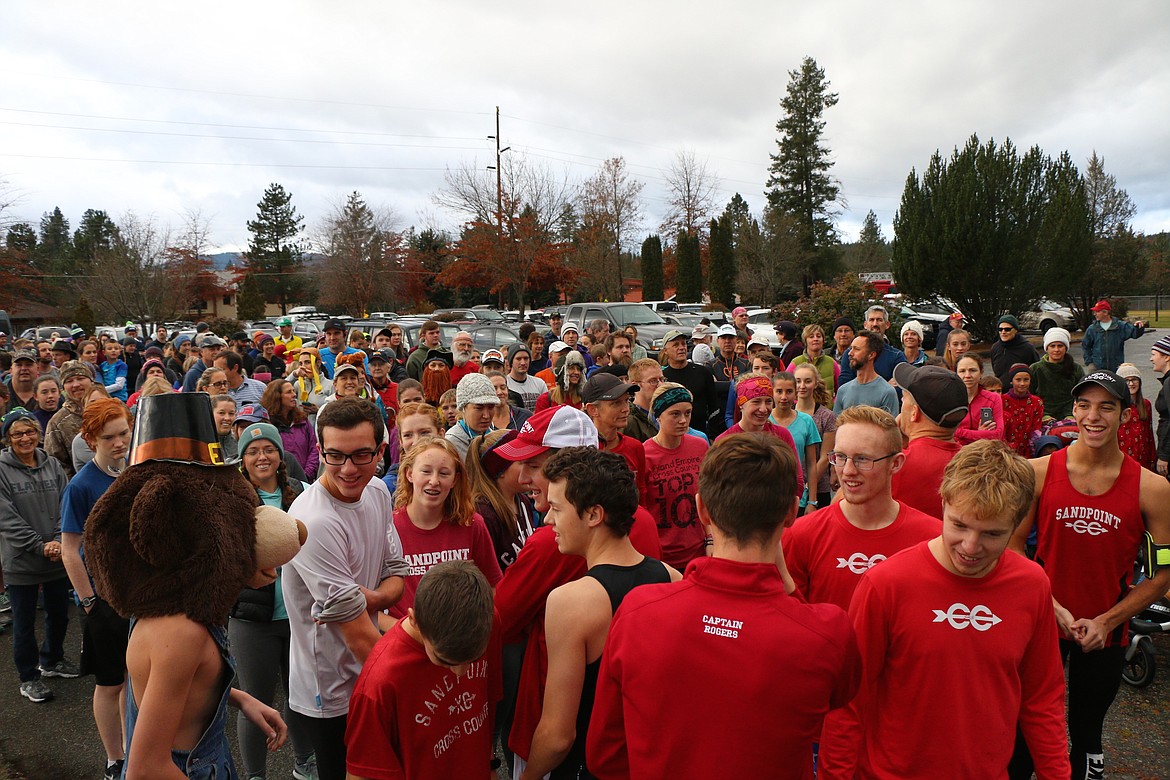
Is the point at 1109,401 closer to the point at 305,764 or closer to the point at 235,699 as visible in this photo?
the point at 235,699

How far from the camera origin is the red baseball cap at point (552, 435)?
295 cm

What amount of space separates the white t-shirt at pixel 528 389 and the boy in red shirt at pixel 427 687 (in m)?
5.36

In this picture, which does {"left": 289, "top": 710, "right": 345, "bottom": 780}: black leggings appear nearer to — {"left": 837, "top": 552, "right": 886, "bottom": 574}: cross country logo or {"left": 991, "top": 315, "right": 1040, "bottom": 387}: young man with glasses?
{"left": 837, "top": 552, "right": 886, "bottom": 574}: cross country logo

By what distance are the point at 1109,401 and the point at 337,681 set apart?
11.8ft

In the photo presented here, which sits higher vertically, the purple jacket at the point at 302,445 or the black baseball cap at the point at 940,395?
the black baseball cap at the point at 940,395

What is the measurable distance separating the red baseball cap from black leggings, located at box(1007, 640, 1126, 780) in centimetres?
250

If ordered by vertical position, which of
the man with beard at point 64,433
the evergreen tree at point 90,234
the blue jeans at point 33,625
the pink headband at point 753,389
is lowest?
the blue jeans at point 33,625

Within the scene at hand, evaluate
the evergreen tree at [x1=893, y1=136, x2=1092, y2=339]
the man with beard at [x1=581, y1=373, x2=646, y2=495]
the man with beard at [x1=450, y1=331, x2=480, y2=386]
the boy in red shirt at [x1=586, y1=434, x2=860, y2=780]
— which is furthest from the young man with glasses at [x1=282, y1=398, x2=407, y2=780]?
the evergreen tree at [x1=893, y1=136, x2=1092, y2=339]

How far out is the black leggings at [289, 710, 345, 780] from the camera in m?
2.80

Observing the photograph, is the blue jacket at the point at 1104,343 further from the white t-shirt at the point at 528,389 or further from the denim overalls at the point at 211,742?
the denim overalls at the point at 211,742

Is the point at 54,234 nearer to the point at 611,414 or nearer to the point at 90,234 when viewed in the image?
the point at 90,234

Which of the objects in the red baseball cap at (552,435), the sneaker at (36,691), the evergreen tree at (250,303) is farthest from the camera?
the evergreen tree at (250,303)

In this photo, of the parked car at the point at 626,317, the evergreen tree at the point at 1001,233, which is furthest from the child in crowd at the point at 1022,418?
the evergreen tree at the point at 1001,233

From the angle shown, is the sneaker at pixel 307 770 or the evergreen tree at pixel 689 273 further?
the evergreen tree at pixel 689 273
